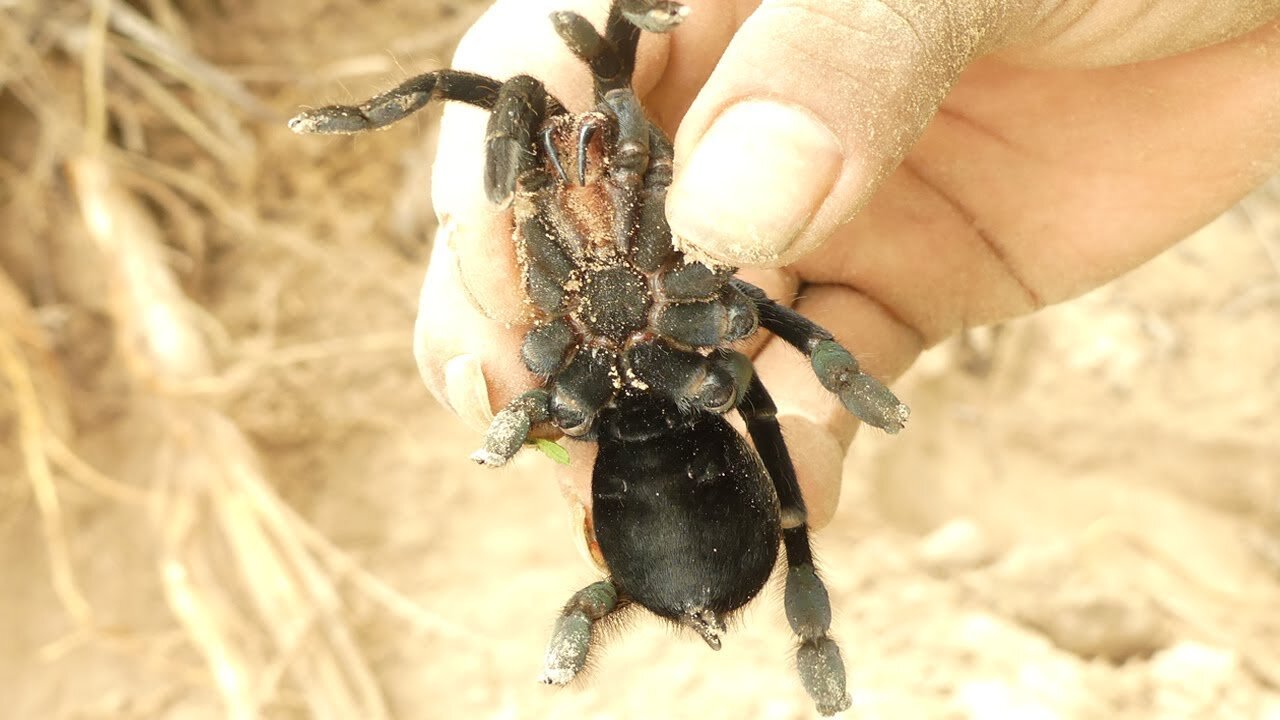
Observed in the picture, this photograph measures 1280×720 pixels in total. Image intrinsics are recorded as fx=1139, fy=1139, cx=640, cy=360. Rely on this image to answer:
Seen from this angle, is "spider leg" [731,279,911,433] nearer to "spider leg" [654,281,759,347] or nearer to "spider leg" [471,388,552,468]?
"spider leg" [654,281,759,347]

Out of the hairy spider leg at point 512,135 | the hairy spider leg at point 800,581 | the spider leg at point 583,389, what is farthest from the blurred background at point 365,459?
the hairy spider leg at point 512,135

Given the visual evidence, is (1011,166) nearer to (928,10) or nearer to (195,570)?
(928,10)

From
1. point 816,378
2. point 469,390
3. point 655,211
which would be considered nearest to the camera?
point 655,211

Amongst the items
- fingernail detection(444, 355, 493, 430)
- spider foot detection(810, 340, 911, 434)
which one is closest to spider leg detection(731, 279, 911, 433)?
spider foot detection(810, 340, 911, 434)

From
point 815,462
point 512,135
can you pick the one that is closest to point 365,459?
point 815,462

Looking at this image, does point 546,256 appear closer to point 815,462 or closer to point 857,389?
point 857,389

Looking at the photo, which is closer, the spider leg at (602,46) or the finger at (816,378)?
the spider leg at (602,46)

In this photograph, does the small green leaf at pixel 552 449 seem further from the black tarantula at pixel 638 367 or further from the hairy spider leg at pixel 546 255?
the hairy spider leg at pixel 546 255

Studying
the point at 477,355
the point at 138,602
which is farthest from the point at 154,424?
the point at 477,355
